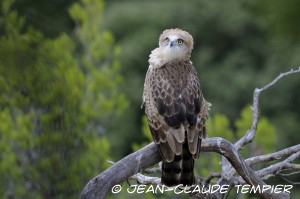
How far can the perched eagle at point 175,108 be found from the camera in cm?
381

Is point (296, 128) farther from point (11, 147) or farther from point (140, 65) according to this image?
point (11, 147)

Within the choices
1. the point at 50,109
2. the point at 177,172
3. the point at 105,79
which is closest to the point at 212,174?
the point at 177,172

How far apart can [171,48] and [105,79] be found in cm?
474

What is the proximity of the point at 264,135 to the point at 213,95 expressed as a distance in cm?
1202

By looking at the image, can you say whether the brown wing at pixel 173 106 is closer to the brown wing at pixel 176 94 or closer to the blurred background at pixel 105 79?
the brown wing at pixel 176 94

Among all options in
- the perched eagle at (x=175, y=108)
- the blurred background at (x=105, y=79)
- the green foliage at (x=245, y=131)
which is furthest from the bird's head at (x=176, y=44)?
the green foliage at (x=245, y=131)

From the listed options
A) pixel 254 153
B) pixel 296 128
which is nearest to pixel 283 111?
pixel 296 128

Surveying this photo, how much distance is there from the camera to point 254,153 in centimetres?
586

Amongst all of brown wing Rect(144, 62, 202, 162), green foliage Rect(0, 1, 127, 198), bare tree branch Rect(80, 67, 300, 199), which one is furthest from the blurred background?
brown wing Rect(144, 62, 202, 162)

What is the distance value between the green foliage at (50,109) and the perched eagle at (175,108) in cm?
57

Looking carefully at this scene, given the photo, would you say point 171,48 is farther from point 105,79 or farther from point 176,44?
point 105,79

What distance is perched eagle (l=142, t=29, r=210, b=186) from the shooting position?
12.5ft

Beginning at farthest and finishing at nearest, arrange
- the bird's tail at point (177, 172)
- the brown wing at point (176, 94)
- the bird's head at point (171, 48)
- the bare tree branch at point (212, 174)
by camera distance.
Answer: the bird's head at point (171, 48) → the brown wing at point (176, 94) → the bird's tail at point (177, 172) → the bare tree branch at point (212, 174)

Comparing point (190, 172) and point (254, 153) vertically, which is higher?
point (190, 172)
